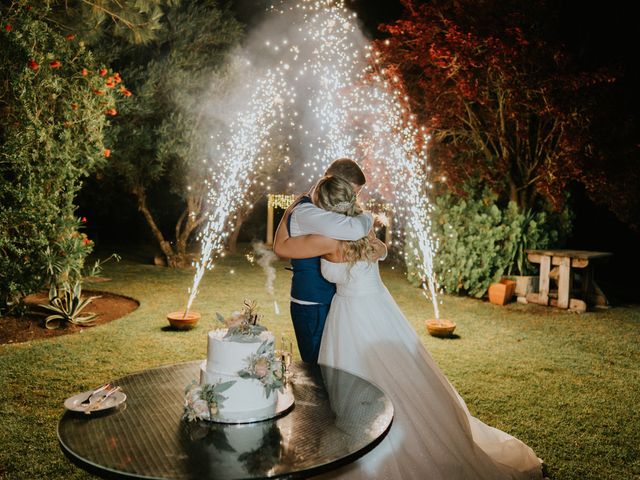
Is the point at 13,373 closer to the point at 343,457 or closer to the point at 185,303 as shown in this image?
the point at 185,303

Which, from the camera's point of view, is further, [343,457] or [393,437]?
[393,437]

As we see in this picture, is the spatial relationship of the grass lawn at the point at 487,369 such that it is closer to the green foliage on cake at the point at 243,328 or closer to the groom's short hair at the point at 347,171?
the green foliage on cake at the point at 243,328

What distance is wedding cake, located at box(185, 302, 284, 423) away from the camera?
238 centimetres

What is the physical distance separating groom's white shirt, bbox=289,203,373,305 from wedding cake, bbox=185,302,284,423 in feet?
4.05

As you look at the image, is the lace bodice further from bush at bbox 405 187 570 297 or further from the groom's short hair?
bush at bbox 405 187 570 297

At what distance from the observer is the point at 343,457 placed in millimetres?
2100

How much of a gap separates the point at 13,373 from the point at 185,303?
3.89 metres

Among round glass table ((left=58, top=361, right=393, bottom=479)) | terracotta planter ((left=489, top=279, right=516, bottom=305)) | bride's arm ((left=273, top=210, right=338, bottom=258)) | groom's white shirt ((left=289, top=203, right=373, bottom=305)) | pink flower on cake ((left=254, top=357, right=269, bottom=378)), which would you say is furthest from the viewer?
terracotta planter ((left=489, top=279, right=516, bottom=305))

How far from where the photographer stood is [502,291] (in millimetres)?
9555

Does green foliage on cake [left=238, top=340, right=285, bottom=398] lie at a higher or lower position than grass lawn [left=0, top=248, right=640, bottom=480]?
higher

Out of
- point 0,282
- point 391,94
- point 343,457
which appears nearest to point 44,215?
point 0,282

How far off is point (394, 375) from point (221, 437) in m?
1.55

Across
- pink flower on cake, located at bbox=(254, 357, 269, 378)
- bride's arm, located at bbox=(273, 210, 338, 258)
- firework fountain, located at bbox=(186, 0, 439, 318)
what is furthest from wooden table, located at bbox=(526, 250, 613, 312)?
pink flower on cake, located at bbox=(254, 357, 269, 378)

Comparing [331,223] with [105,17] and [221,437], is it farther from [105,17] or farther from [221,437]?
[105,17]
